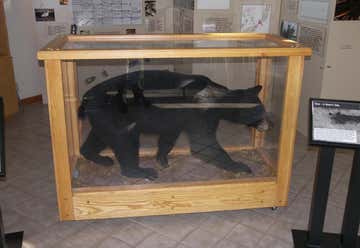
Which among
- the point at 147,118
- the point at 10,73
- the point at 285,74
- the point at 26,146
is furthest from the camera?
the point at 10,73

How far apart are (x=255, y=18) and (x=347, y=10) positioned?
1.10 m

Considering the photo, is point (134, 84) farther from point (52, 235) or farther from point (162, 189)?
point (52, 235)

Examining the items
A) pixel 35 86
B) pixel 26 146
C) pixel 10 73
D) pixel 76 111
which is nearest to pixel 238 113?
pixel 76 111

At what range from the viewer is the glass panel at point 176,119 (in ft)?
8.82

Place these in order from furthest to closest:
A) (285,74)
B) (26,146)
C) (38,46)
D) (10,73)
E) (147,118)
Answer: (38,46), (10,73), (26,146), (147,118), (285,74)

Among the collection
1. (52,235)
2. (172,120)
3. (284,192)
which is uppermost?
(172,120)

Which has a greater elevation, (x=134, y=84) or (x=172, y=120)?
(x=134, y=84)

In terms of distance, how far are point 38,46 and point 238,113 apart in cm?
353

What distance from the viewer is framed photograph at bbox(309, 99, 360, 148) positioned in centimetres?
210

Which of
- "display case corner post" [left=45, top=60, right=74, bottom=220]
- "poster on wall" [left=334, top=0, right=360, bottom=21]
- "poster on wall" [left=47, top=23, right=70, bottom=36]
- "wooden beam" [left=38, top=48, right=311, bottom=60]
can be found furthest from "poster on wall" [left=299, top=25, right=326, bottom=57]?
"poster on wall" [left=47, top=23, right=70, bottom=36]

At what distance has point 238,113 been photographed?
2906 mm

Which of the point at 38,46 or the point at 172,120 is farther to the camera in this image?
the point at 38,46

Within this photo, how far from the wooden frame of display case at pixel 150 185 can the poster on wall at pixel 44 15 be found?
265cm

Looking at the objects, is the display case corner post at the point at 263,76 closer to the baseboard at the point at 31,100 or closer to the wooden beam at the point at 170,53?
the wooden beam at the point at 170,53
